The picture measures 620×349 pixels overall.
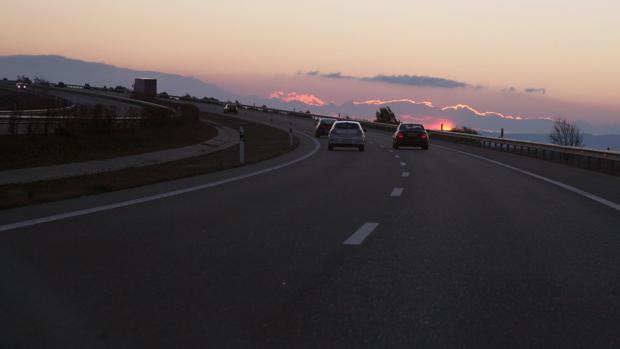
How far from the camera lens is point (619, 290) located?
7.33 m

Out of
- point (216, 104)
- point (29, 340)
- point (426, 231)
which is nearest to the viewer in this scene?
point (29, 340)

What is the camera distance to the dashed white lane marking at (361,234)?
32.6ft

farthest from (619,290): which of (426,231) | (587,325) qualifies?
(426,231)

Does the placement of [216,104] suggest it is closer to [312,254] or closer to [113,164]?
[113,164]

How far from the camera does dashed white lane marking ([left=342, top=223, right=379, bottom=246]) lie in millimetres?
9938

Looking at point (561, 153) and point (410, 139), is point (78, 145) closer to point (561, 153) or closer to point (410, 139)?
point (410, 139)

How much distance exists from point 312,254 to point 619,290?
3.18m

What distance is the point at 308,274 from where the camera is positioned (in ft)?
25.7

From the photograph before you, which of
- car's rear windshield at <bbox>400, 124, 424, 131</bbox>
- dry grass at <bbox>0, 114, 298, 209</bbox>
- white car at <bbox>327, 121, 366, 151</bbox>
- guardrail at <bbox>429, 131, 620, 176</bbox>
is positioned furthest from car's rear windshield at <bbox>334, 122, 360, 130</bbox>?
dry grass at <bbox>0, 114, 298, 209</bbox>

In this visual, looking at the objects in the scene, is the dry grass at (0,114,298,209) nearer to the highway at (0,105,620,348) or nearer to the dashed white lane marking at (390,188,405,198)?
the highway at (0,105,620,348)

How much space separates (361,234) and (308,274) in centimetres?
293

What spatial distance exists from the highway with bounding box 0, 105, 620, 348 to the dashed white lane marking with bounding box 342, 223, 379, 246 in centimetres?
3

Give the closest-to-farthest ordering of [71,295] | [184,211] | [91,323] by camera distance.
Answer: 1. [91,323]
2. [71,295]
3. [184,211]

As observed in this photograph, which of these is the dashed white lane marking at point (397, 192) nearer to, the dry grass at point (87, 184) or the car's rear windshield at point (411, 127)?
the dry grass at point (87, 184)
